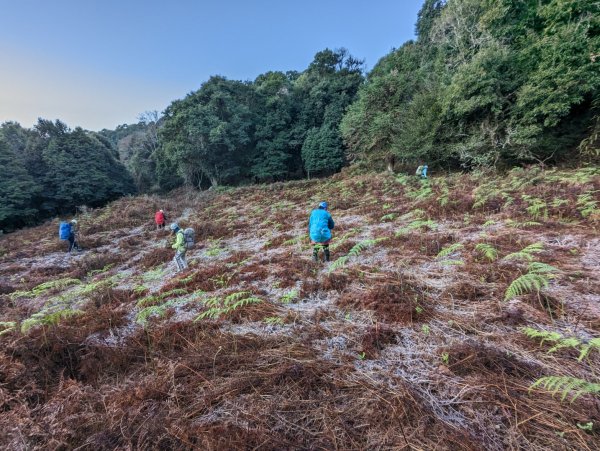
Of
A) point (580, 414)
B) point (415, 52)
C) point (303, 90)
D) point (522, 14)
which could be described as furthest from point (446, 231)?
point (303, 90)

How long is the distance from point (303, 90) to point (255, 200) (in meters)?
24.4

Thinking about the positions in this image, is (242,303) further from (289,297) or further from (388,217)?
(388,217)

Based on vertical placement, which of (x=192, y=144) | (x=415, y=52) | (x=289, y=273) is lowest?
(x=289, y=273)

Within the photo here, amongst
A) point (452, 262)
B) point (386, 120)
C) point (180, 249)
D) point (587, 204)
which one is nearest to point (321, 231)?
point (452, 262)

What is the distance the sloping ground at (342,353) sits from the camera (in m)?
2.03

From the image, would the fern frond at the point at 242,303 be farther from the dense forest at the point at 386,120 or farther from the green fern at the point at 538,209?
the dense forest at the point at 386,120

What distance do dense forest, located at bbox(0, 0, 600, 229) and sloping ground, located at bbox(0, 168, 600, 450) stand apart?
10494 millimetres

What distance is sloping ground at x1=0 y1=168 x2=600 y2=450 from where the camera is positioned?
203cm

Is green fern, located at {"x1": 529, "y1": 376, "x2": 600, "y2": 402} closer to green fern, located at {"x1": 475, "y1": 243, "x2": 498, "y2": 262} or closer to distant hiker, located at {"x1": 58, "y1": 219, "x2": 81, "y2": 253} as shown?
green fern, located at {"x1": 475, "y1": 243, "x2": 498, "y2": 262}

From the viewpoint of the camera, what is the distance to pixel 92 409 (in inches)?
96.1

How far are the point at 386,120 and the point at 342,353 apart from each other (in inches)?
793

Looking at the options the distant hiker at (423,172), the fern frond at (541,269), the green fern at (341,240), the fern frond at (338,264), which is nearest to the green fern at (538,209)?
the fern frond at (541,269)

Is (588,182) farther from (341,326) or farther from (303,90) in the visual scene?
(303,90)

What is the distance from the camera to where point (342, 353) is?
2.89m
